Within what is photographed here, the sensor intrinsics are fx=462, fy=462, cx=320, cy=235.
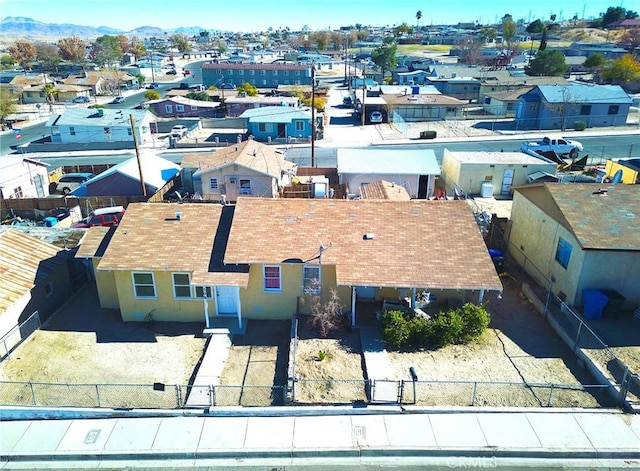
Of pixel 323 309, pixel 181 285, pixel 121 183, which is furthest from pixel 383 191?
pixel 121 183

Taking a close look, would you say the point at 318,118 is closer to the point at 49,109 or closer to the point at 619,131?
the point at 619,131

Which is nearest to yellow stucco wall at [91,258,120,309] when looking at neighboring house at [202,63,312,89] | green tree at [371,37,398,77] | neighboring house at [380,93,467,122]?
neighboring house at [380,93,467,122]

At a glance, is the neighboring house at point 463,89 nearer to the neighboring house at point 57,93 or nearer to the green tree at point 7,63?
the neighboring house at point 57,93

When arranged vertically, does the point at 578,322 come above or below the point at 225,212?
below

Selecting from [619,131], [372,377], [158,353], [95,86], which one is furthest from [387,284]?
[95,86]

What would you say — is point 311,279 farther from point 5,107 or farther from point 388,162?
point 5,107

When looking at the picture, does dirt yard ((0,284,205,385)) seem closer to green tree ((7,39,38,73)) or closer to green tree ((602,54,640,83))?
green tree ((602,54,640,83))
